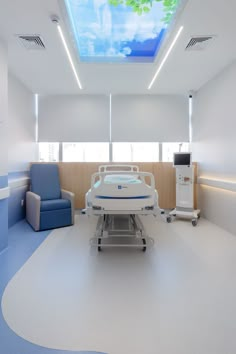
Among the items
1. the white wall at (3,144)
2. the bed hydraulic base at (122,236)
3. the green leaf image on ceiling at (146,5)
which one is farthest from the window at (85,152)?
the green leaf image on ceiling at (146,5)

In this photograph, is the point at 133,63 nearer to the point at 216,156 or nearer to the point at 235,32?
the point at 235,32

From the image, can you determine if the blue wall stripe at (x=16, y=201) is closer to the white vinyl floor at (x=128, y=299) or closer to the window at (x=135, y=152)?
the white vinyl floor at (x=128, y=299)

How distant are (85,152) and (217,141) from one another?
307cm

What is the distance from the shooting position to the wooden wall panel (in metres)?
5.25

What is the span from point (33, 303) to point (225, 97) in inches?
168

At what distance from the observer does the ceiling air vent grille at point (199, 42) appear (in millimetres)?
→ 2986

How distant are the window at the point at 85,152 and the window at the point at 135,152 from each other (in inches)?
10.1

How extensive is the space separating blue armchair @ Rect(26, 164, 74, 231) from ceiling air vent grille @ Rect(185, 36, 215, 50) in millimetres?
3180

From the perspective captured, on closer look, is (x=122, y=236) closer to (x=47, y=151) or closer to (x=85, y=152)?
(x=85, y=152)

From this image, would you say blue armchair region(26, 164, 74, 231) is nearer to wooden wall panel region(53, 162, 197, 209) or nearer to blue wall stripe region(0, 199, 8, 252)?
wooden wall panel region(53, 162, 197, 209)

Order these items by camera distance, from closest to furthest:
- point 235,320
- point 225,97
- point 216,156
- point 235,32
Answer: point 235,320
point 235,32
point 225,97
point 216,156

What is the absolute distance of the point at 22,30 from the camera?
2805mm

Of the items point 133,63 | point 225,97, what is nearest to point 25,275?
point 133,63

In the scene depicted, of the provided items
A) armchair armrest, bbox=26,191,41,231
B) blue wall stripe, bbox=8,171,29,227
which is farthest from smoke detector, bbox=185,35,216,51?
blue wall stripe, bbox=8,171,29,227
